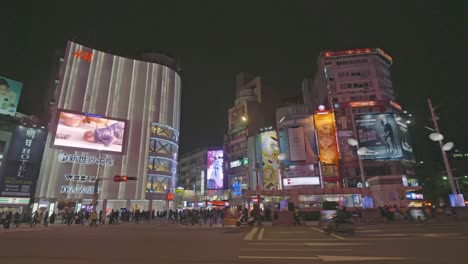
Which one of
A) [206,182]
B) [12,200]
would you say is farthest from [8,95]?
[206,182]

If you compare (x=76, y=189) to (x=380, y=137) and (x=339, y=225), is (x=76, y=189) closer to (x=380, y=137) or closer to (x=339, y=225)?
(x=339, y=225)

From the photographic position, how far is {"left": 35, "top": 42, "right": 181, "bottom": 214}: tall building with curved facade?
4359cm

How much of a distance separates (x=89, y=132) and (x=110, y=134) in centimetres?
324

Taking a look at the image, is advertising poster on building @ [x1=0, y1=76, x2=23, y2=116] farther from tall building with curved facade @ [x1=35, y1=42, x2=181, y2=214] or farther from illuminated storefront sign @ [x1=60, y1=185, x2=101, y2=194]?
illuminated storefront sign @ [x1=60, y1=185, x2=101, y2=194]

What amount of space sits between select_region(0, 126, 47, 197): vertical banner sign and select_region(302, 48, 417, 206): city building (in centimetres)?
5222

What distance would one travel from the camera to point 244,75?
3994 inches

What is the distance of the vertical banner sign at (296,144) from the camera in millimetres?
55519

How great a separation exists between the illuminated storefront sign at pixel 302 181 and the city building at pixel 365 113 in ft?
17.6

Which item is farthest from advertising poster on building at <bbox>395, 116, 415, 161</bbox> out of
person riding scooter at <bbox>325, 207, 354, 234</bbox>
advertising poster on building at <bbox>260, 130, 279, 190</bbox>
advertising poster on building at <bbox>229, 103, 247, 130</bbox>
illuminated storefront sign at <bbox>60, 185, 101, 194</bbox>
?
illuminated storefront sign at <bbox>60, 185, 101, 194</bbox>

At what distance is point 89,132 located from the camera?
44.2m

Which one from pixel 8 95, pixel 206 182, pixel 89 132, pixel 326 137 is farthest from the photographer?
pixel 206 182

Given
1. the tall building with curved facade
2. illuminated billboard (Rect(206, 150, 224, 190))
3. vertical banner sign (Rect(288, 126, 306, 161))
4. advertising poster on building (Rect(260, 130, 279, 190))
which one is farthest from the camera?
illuminated billboard (Rect(206, 150, 224, 190))

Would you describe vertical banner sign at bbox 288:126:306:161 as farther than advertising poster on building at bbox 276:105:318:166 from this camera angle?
Yes

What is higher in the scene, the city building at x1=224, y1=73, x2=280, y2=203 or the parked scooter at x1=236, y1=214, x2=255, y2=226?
the city building at x1=224, y1=73, x2=280, y2=203
